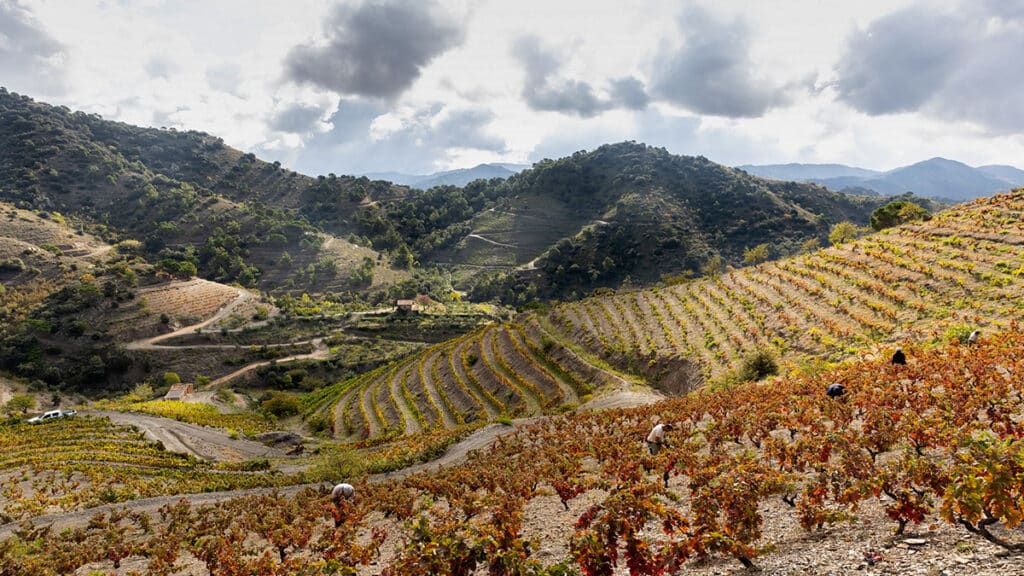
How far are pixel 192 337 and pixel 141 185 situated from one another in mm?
143600

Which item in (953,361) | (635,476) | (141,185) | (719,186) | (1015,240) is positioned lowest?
(635,476)

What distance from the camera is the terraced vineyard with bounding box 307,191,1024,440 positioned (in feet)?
111

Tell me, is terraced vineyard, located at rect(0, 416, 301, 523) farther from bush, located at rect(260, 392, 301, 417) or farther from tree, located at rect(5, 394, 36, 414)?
tree, located at rect(5, 394, 36, 414)

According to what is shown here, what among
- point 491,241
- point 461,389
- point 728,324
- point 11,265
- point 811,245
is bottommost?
point 461,389

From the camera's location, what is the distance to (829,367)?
93.8ft

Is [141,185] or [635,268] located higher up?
[141,185]

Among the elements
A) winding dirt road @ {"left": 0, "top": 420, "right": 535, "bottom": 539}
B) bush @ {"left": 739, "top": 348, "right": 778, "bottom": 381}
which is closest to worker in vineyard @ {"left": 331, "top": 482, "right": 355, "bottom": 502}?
winding dirt road @ {"left": 0, "top": 420, "right": 535, "bottom": 539}

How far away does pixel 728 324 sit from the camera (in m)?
44.4

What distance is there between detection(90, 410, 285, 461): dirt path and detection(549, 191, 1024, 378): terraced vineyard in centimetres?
3680

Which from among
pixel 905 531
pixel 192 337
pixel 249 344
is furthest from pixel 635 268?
pixel 905 531

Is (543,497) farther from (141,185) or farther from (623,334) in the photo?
(141,185)

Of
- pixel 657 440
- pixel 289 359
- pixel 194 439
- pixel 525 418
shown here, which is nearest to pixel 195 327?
pixel 289 359

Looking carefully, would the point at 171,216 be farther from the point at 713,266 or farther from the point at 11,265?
the point at 713,266

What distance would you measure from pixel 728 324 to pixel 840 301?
959cm
